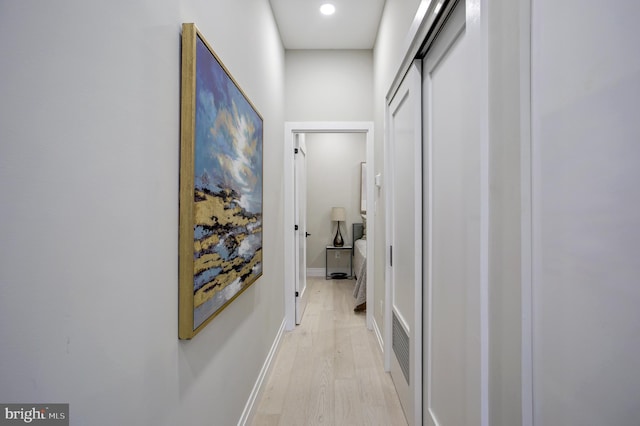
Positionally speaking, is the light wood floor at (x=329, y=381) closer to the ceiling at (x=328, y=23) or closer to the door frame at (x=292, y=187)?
the door frame at (x=292, y=187)

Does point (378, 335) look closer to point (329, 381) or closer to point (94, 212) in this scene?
point (329, 381)

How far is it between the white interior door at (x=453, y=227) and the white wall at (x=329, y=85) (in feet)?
5.38

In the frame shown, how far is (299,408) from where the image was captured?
1.96 metres

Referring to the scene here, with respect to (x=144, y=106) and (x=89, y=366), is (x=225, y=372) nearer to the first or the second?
(x=89, y=366)

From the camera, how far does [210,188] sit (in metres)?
1.12

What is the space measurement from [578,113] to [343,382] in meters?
2.24

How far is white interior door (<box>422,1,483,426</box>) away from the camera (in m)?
0.93

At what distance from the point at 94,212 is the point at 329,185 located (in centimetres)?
530

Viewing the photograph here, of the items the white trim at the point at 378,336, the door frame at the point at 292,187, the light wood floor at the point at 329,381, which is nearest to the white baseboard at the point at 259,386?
the light wood floor at the point at 329,381

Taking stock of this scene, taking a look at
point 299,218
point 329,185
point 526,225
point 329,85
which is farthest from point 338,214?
point 526,225

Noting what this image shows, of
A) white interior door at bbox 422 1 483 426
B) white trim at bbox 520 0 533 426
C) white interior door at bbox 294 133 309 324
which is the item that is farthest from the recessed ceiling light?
white trim at bbox 520 0 533 426

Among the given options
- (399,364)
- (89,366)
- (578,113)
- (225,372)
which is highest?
(578,113)

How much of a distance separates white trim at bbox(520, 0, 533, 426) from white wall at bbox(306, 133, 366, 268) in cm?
512

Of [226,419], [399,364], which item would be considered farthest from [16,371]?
[399,364]
